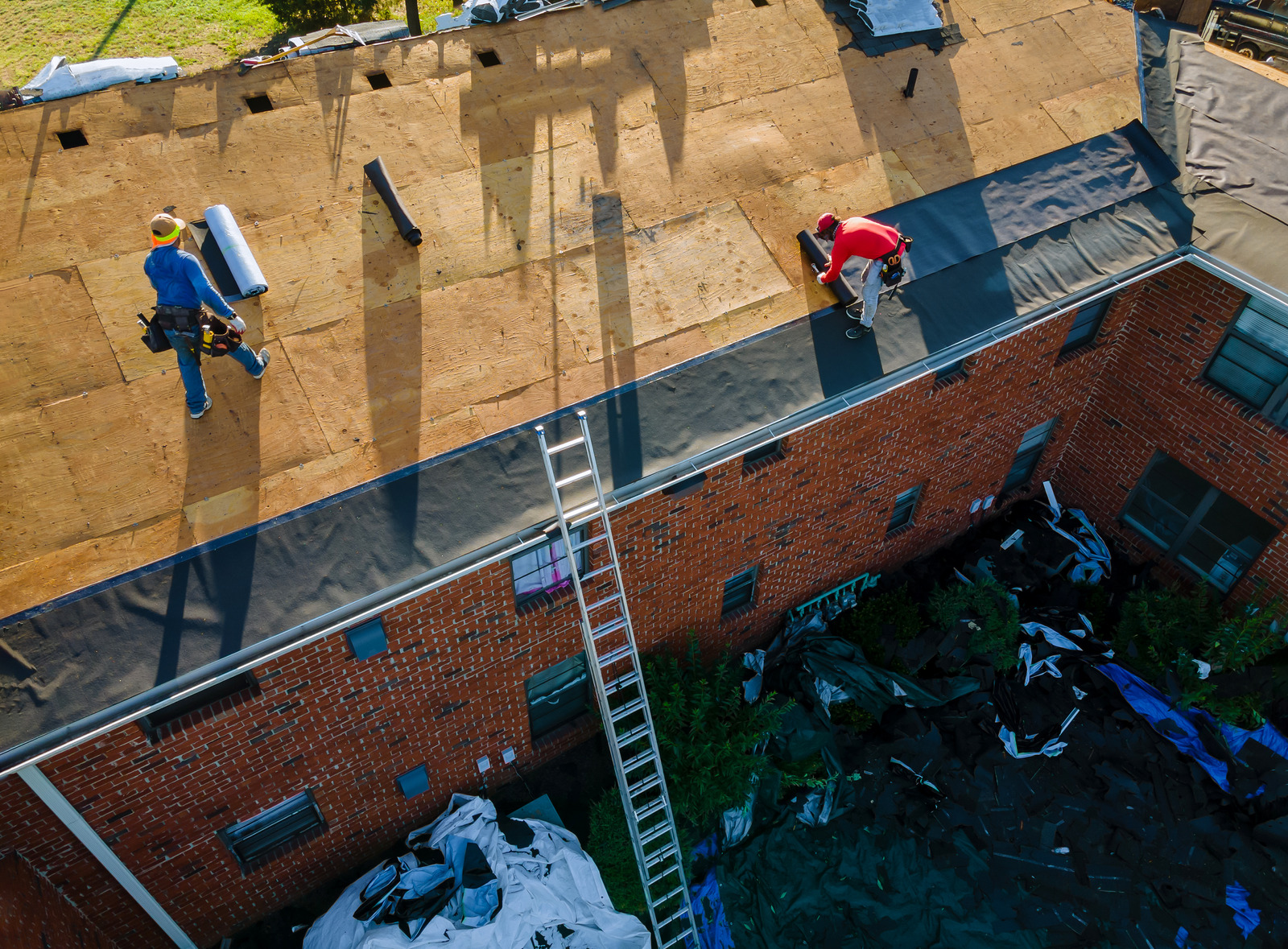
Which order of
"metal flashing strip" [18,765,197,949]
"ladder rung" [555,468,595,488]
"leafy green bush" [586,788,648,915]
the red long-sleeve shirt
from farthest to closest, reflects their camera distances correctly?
"leafy green bush" [586,788,648,915]
the red long-sleeve shirt
"ladder rung" [555,468,595,488]
"metal flashing strip" [18,765,197,949]

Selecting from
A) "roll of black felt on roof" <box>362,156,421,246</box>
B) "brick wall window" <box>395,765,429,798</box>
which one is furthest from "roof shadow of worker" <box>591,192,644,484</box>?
"brick wall window" <box>395,765,429,798</box>

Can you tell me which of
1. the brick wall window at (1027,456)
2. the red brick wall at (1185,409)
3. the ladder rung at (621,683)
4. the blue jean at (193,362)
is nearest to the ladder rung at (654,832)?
the ladder rung at (621,683)

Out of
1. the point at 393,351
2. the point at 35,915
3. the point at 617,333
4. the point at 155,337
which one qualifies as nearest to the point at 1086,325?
the point at 617,333

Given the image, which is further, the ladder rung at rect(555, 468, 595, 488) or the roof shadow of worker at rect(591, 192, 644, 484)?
the roof shadow of worker at rect(591, 192, 644, 484)

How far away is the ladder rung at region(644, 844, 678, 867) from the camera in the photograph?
10.8m

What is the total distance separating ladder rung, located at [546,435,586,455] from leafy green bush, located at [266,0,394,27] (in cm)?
1953

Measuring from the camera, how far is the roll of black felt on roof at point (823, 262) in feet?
33.8

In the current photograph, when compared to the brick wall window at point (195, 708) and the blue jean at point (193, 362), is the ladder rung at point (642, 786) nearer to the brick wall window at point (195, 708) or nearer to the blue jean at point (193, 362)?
the brick wall window at point (195, 708)

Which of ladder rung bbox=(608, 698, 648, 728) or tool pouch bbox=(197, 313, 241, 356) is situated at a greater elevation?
tool pouch bbox=(197, 313, 241, 356)

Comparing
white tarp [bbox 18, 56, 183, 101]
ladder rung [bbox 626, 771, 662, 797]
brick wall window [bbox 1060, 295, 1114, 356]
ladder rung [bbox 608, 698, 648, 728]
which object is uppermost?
white tarp [bbox 18, 56, 183, 101]

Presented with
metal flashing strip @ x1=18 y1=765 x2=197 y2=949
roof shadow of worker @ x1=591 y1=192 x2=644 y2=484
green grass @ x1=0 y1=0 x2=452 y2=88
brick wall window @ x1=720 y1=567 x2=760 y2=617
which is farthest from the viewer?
green grass @ x1=0 y1=0 x2=452 y2=88

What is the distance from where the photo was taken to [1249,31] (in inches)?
603

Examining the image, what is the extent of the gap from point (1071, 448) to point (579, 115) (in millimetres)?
10423

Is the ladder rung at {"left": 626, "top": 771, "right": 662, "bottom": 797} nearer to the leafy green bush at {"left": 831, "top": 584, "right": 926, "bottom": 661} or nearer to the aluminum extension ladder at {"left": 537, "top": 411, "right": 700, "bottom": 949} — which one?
the aluminum extension ladder at {"left": 537, "top": 411, "right": 700, "bottom": 949}
